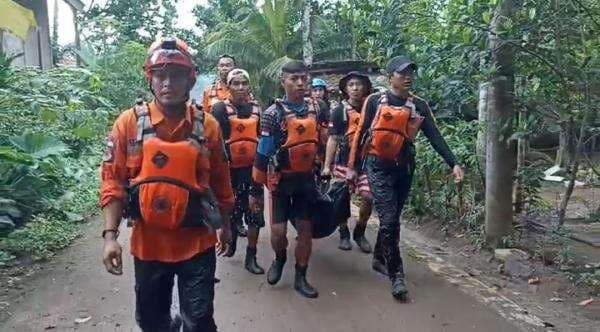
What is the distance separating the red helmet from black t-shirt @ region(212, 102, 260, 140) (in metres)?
2.94

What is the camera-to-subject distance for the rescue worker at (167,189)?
3.00 m

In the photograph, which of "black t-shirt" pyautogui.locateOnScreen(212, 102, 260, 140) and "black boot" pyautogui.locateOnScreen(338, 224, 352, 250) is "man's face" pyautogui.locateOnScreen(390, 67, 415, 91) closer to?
"black t-shirt" pyautogui.locateOnScreen(212, 102, 260, 140)

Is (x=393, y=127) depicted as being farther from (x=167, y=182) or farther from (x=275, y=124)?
(x=167, y=182)

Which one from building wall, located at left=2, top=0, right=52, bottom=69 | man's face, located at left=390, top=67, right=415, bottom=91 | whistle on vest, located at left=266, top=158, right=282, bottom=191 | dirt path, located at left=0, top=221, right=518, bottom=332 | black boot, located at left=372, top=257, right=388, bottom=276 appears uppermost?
building wall, located at left=2, top=0, right=52, bottom=69

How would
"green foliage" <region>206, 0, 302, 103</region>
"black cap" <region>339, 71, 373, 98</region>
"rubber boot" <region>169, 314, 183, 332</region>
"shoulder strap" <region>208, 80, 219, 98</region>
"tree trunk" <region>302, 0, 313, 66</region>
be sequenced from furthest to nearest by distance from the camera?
"green foliage" <region>206, 0, 302, 103</region>, "tree trunk" <region>302, 0, 313, 66</region>, "shoulder strap" <region>208, 80, 219, 98</region>, "black cap" <region>339, 71, 373, 98</region>, "rubber boot" <region>169, 314, 183, 332</region>

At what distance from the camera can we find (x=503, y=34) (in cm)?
538

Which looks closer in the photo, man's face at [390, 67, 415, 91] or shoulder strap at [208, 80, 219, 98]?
man's face at [390, 67, 415, 91]

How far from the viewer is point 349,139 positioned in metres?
6.61

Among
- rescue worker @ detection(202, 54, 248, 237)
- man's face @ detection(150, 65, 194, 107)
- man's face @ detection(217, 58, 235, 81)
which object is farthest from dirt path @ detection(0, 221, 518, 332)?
man's face @ detection(217, 58, 235, 81)

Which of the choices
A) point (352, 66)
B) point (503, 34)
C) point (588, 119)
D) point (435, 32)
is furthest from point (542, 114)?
point (352, 66)

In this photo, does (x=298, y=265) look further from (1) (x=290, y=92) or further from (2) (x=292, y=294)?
(1) (x=290, y=92)

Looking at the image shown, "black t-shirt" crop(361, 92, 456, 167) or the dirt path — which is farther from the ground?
"black t-shirt" crop(361, 92, 456, 167)

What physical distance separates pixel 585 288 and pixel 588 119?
4.93 ft

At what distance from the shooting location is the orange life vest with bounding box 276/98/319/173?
5031 millimetres
